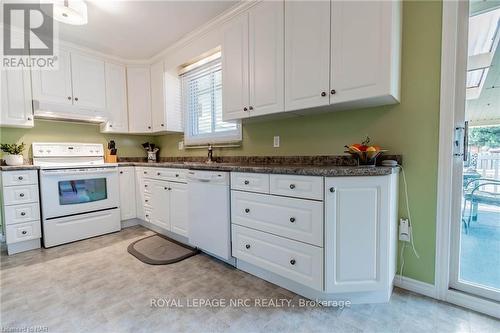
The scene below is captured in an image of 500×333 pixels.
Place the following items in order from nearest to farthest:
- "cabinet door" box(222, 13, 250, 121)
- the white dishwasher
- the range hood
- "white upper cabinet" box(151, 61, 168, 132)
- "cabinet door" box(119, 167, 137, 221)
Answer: the white dishwasher
"cabinet door" box(222, 13, 250, 121)
the range hood
"cabinet door" box(119, 167, 137, 221)
"white upper cabinet" box(151, 61, 168, 132)

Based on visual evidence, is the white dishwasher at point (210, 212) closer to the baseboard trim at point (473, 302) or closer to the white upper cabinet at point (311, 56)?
the white upper cabinet at point (311, 56)

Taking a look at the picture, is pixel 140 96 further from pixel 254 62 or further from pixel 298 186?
pixel 298 186

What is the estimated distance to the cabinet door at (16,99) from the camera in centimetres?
248

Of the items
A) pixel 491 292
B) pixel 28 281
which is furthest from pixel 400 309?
pixel 28 281

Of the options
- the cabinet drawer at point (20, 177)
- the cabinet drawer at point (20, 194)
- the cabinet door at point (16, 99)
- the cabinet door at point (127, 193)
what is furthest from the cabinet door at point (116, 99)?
the cabinet drawer at point (20, 194)

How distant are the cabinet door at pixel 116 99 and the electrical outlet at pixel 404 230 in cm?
373

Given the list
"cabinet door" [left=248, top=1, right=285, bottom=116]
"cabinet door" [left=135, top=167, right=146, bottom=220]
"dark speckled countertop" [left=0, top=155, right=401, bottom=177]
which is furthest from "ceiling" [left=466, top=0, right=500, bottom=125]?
"cabinet door" [left=135, top=167, right=146, bottom=220]

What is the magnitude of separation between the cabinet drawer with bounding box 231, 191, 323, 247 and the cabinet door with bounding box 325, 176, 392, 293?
79 mm

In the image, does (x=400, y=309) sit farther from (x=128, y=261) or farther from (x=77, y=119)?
(x=77, y=119)

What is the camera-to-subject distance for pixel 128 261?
219 centimetres

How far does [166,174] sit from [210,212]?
917 mm

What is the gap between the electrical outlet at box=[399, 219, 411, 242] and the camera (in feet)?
5.53

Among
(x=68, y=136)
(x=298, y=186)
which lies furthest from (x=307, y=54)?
(x=68, y=136)
